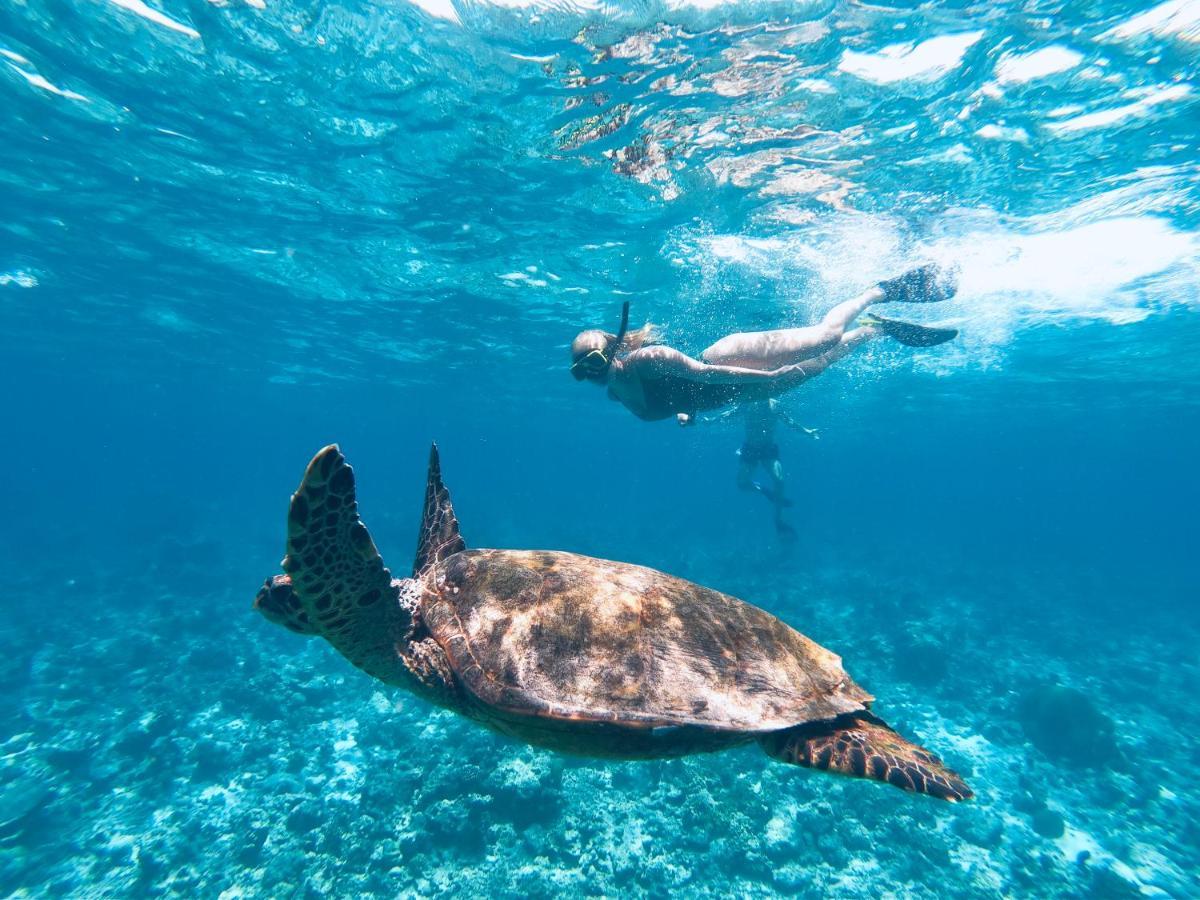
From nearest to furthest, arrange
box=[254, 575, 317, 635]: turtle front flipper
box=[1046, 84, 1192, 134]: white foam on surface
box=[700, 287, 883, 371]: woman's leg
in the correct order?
box=[254, 575, 317, 635]: turtle front flipper → box=[1046, 84, 1192, 134]: white foam on surface → box=[700, 287, 883, 371]: woman's leg

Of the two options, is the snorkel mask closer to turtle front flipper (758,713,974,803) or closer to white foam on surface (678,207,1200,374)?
turtle front flipper (758,713,974,803)

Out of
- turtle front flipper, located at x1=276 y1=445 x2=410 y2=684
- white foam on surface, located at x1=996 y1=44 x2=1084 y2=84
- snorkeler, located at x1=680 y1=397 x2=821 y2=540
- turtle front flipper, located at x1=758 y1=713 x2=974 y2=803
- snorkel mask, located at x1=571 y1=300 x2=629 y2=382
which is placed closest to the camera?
turtle front flipper, located at x1=276 y1=445 x2=410 y2=684

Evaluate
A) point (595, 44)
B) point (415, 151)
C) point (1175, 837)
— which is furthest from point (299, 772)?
point (1175, 837)

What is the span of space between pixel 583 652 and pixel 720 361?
7.98 meters

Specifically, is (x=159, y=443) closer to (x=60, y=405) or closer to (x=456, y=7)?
(x=60, y=405)

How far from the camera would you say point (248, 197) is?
1520 centimetres

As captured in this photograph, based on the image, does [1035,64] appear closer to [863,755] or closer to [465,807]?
[863,755]

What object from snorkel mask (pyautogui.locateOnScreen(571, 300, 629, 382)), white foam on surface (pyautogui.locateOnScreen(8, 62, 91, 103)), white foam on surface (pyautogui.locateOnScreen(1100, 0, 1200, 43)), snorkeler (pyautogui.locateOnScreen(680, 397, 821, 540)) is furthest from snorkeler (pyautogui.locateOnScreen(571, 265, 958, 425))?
white foam on surface (pyautogui.locateOnScreen(8, 62, 91, 103))

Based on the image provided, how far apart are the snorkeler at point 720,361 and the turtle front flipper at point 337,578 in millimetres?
4738

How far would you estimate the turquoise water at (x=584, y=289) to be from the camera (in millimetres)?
8672

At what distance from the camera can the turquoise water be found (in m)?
8.67

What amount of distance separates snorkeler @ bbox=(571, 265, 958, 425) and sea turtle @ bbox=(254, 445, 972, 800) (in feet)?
14.0

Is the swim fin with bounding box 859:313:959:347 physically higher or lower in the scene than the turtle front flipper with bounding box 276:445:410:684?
higher

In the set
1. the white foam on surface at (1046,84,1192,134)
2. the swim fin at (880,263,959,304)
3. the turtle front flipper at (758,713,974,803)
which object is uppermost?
the white foam on surface at (1046,84,1192,134)
